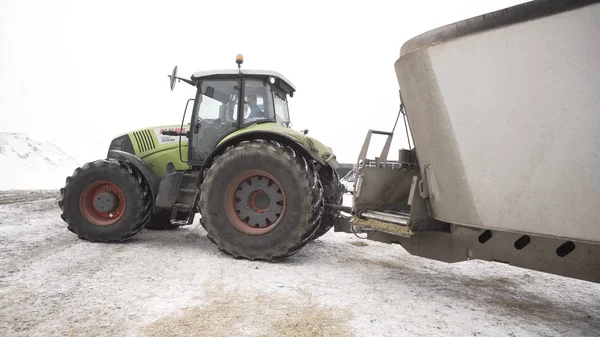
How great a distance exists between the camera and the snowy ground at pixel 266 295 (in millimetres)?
2291

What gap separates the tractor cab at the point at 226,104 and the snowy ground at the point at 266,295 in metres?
1.46

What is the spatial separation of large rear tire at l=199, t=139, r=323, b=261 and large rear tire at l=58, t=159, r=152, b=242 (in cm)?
100

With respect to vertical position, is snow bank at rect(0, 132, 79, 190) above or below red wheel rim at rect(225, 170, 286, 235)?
below

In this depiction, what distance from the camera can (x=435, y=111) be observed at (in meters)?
2.76

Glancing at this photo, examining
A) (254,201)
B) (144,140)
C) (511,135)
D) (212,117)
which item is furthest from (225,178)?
(511,135)

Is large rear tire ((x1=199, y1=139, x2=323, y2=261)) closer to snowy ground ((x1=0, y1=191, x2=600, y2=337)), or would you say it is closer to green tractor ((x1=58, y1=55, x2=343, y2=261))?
green tractor ((x1=58, y1=55, x2=343, y2=261))

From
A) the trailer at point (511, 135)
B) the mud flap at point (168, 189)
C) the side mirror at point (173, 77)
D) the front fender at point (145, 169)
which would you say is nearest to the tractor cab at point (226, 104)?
the side mirror at point (173, 77)

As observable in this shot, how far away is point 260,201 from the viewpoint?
414 cm

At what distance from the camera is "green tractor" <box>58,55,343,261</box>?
391cm

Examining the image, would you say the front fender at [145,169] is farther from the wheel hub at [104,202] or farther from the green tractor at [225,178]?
the wheel hub at [104,202]

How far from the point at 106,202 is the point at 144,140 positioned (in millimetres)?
1152

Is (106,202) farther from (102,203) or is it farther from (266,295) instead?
(266,295)

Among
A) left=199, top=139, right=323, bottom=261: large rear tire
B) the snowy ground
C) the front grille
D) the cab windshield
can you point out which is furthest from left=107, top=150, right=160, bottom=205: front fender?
the cab windshield

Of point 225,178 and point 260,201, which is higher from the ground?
point 225,178
